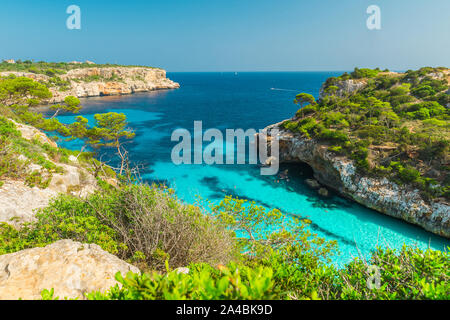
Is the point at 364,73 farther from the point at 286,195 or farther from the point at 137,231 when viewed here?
the point at 137,231

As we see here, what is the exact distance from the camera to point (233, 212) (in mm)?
8461

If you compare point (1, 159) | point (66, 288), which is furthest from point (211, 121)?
point (66, 288)

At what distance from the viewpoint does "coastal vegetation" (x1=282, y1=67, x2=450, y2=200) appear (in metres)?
13.1

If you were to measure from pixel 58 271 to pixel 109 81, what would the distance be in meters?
79.0

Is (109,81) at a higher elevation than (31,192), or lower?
higher

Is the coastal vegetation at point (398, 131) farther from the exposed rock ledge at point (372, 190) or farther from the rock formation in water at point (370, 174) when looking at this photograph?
the exposed rock ledge at point (372, 190)

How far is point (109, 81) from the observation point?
69.5 m

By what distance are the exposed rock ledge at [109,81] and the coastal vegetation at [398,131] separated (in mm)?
57240
